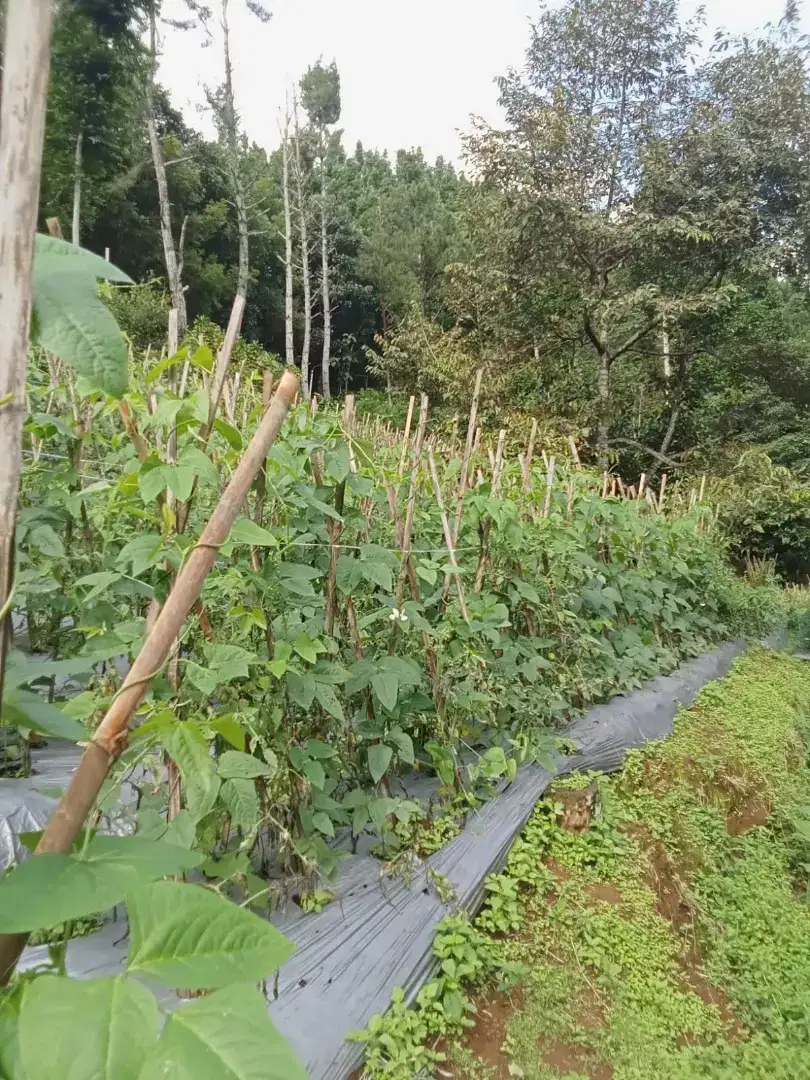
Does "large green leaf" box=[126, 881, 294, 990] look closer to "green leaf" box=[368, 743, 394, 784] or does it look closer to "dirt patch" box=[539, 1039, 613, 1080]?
"green leaf" box=[368, 743, 394, 784]

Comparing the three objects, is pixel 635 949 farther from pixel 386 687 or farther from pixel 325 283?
pixel 325 283

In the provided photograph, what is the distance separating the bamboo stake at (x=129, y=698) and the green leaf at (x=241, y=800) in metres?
0.82

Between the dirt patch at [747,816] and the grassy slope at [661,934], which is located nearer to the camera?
the grassy slope at [661,934]

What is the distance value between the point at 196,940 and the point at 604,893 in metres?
2.24

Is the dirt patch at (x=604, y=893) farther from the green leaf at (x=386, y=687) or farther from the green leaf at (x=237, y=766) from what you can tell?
the green leaf at (x=237, y=766)

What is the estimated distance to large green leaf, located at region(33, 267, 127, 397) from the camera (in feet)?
1.33

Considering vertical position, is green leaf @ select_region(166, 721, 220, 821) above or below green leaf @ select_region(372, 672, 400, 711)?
above

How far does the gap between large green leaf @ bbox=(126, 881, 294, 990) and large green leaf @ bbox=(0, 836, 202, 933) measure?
18 millimetres

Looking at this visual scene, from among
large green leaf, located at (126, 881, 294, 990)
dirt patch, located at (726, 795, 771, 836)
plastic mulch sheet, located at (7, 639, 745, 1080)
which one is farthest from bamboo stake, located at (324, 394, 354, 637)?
dirt patch, located at (726, 795, 771, 836)

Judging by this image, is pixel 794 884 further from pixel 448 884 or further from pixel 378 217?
pixel 378 217

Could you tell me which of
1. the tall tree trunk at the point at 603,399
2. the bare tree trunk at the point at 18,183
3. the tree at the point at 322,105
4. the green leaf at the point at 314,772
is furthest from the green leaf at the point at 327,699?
the tree at the point at 322,105

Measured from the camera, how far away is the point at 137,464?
123 centimetres

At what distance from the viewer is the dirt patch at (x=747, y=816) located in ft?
9.43

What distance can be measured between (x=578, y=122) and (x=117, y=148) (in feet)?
34.4
